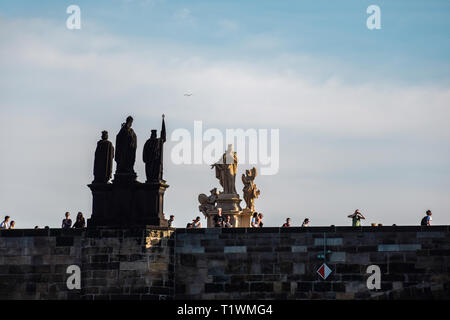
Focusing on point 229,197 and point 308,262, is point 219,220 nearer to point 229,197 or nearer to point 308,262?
point 308,262

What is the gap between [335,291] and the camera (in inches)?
3041

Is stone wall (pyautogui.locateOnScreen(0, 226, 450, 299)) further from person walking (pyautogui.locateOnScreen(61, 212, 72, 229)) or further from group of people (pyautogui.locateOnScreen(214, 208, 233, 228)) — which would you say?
group of people (pyautogui.locateOnScreen(214, 208, 233, 228))

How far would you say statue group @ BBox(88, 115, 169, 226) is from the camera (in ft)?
255

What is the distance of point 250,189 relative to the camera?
288 ft

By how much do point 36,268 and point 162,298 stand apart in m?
5.06

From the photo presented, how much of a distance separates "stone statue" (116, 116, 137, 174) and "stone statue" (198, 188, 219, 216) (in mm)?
9663

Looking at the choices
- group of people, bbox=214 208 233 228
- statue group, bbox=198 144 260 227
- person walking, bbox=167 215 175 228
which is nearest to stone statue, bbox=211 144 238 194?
statue group, bbox=198 144 260 227

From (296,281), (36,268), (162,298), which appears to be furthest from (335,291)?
(36,268)

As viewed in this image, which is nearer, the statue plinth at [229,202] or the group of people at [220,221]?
the group of people at [220,221]

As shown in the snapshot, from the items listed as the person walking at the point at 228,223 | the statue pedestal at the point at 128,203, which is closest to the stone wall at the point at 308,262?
the statue pedestal at the point at 128,203

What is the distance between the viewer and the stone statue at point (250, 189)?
3455 inches

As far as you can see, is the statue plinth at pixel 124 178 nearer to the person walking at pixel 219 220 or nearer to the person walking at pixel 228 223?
the person walking at pixel 219 220

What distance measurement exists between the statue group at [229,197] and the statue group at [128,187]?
349 inches
